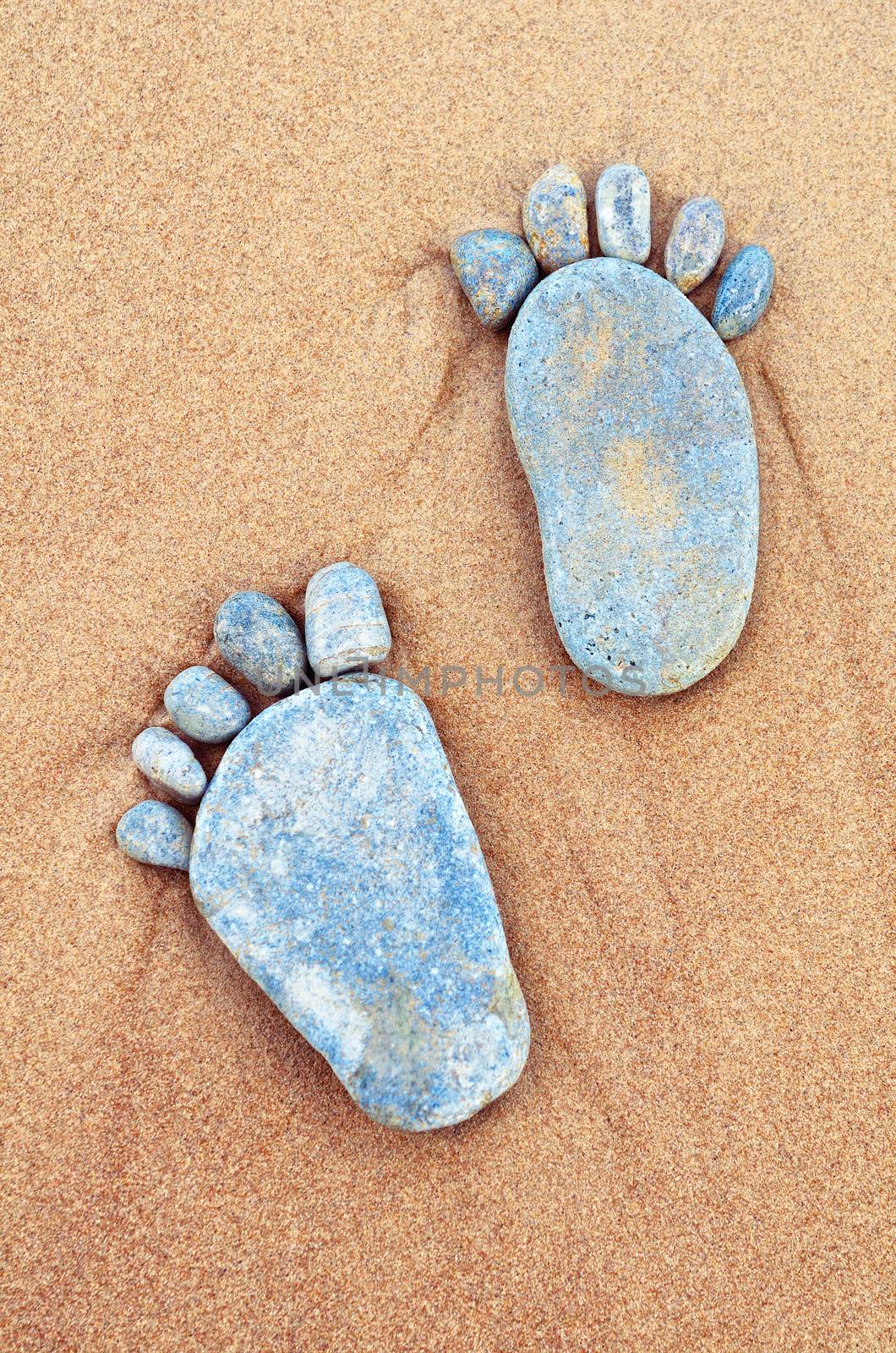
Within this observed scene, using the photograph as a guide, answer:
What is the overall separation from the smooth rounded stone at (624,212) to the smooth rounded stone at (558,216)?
4 cm

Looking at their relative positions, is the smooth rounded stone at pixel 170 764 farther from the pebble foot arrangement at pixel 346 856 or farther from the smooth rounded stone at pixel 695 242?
the smooth rounded stone at pixel 695 242

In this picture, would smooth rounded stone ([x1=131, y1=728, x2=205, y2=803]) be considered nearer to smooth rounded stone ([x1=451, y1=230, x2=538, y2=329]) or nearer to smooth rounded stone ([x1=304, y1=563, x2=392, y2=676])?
smooth rounded stone ([x1=304, y1=563, x2=392, y2=676])

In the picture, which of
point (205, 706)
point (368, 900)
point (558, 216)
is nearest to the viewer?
point (368, 900)

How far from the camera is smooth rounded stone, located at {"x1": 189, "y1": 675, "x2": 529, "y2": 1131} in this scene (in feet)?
5.45

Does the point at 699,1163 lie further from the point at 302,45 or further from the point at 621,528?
the point at 302,45

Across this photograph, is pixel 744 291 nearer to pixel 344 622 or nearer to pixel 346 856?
pixel 344 622

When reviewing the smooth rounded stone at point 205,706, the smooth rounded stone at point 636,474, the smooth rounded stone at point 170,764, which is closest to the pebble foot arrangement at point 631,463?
the smooth rounded stone at point 636,474

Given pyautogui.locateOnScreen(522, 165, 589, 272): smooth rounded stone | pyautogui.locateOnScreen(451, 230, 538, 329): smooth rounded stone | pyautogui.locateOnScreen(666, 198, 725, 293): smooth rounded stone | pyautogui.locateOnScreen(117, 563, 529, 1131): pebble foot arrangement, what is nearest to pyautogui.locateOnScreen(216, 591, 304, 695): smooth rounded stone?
pyautogui.locateOnScreen(117, 563, 529, 1131): pebble foot arrangement

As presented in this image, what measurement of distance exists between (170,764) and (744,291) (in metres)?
1.64

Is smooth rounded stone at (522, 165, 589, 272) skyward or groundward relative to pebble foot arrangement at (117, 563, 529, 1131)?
skyward

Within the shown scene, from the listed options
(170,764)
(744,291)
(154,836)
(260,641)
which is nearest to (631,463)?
(744,291)

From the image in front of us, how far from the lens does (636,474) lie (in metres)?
1.85

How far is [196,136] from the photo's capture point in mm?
2012

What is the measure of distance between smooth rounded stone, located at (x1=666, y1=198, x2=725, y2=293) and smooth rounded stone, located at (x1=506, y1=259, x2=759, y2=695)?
0.40 ft
